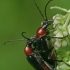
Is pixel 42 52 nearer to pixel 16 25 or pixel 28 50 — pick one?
pixel 28 50

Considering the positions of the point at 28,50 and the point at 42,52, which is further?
the point at 28,50

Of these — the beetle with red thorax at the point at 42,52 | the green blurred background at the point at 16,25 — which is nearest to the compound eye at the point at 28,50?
the beetle with red thorax at the point at 42,52

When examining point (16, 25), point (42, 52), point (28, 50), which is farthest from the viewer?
point (16, 25)

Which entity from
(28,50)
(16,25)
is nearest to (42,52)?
(28,50)

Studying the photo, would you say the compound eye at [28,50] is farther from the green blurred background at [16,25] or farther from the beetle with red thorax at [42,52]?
the green blurred background at [16,25]

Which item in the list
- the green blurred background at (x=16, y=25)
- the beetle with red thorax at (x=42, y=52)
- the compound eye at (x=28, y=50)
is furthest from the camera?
the green blurred background at (x=16, y=25)

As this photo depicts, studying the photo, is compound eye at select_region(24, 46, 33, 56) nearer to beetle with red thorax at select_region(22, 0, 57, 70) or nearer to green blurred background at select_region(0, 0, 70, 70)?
beetle with red thorax at select_region(22, 0, 57, 70)

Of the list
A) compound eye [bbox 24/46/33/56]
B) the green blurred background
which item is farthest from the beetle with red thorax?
the green blurred background

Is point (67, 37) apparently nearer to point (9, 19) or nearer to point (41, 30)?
point (41, 30)

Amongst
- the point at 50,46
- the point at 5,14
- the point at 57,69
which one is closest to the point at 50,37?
the point at 50,46
